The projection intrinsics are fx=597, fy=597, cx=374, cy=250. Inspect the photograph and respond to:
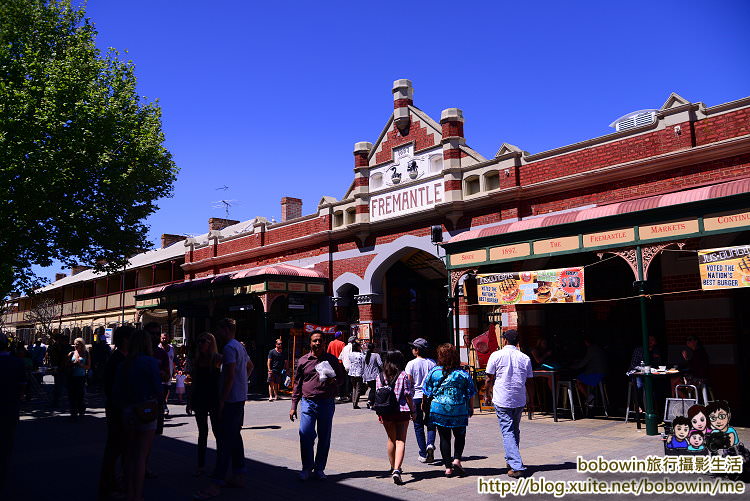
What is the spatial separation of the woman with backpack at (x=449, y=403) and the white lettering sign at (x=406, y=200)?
10199 mm

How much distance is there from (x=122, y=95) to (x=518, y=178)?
12.4m

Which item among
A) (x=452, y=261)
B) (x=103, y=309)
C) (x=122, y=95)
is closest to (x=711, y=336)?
(x=452, y=261)

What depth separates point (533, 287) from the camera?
1199 cm

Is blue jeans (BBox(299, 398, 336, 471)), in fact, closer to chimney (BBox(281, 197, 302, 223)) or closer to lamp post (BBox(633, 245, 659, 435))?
lamp post (BBox(633, 245, 659, 435))

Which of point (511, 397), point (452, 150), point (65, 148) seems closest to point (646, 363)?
point (511, 397)

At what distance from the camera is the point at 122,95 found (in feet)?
61.2

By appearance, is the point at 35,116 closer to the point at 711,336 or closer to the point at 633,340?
the point at 633,340

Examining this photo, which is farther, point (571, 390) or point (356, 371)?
point (356, 371)

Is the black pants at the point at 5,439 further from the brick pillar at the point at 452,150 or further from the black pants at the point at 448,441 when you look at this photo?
the brick pillar at the point at 452,150

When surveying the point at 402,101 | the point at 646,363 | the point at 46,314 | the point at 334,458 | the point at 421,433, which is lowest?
the point at 334,458

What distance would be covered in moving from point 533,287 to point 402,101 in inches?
350

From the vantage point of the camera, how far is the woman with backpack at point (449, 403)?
7145 mm

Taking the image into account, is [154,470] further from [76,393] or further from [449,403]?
[76,393]

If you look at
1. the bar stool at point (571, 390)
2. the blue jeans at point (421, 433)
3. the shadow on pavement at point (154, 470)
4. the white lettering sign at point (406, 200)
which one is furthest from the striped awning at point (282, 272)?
the blue jeans at point (421, 433)
